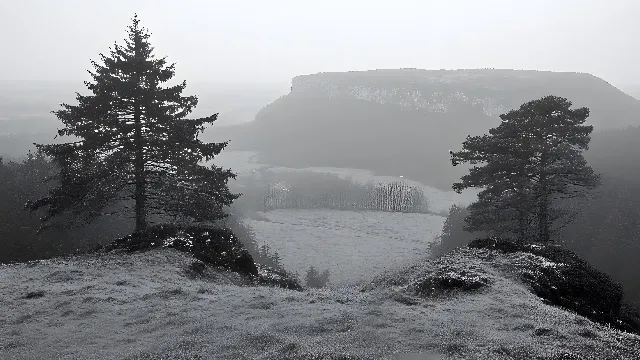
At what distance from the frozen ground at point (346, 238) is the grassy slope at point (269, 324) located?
32.5m

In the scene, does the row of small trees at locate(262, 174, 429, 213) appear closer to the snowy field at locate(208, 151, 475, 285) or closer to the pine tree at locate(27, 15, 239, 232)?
the snowy field at locate(208, 151, 475, 285)

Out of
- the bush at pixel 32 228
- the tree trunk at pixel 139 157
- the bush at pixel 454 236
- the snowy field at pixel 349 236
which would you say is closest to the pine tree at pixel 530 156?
the tree trunk at pixel 139 157

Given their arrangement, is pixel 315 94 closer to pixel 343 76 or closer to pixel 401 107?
pixel 343 76

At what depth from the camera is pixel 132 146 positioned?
19609 millimetres

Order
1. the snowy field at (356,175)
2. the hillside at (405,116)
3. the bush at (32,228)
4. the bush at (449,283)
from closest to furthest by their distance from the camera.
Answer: the bush at (449,283), the bush at (32,228), the snowy field at (356,175), the hillside at (405,116)

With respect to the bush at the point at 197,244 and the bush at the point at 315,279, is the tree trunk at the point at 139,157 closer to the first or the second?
the bush at the point at 197,244

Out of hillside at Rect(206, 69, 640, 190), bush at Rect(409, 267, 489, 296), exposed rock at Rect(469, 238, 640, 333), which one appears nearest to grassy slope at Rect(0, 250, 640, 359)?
bush at Rect(409, 267, 489, 296)

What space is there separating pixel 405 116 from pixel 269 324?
130264 millimetres

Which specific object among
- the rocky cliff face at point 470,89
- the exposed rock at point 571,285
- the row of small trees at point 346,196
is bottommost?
the row of small trees at point 346,196

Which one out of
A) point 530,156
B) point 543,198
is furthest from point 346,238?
point 530,156

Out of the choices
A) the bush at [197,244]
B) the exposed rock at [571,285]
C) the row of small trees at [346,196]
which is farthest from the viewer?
the row of small trees at [346,196]

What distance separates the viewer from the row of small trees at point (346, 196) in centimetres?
7906

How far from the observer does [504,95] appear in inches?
4572

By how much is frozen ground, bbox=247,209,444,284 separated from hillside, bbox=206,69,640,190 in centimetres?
3011
